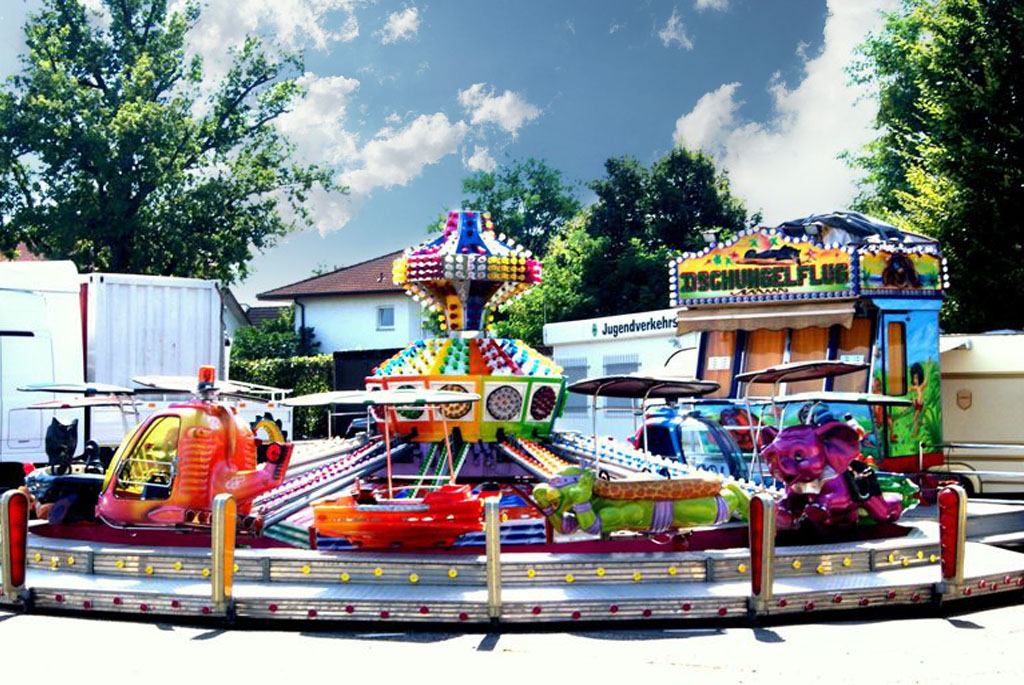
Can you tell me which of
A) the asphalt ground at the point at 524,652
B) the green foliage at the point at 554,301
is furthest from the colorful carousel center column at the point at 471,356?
the green foliage at the point at 554,301

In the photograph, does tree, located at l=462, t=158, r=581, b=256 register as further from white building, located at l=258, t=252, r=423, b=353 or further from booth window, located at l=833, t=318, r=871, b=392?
booth window, located at l=833, t=318, r=871, b=392

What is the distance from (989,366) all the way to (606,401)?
11.3 metres

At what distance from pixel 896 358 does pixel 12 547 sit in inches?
481

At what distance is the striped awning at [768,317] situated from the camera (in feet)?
57.4

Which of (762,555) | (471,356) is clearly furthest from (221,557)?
(471,356)

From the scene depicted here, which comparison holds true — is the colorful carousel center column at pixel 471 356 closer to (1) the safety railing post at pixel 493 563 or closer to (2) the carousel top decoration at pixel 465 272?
(2) the carousel top decoration at pixel 465 272

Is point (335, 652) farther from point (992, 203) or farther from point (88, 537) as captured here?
point (992, 203)

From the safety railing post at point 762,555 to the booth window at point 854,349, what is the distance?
8326 mm

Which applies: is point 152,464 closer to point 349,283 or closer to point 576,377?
point 576,377

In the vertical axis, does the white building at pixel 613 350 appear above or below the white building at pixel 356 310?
below

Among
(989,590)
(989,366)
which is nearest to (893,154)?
(989,366)

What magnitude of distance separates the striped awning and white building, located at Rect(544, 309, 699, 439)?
2.96 metres

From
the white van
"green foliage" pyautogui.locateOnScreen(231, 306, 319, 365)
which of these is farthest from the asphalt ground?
"green foliage" pyautogui.locateOnScreen(231, 306, 319, 365)

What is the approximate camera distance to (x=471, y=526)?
1081 centimetres
